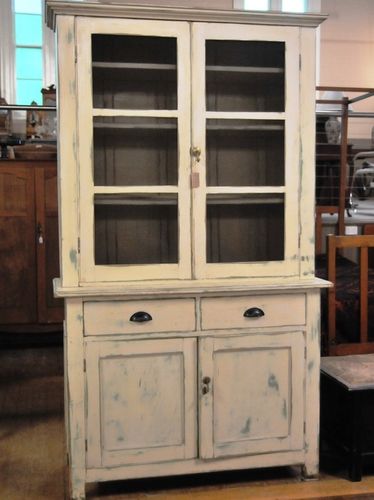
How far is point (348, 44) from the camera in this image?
20.6 feet

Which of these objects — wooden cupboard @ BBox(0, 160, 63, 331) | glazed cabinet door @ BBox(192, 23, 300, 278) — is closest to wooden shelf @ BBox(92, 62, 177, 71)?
glazed cabinet door @ BBox(192, 23, 300, 278)

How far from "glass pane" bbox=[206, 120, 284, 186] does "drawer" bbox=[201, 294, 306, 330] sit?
0.45 m

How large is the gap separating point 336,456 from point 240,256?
0.96 meters

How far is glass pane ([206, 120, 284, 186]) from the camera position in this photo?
7.76 feet

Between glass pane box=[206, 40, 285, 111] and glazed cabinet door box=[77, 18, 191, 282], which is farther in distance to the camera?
glass pane box=[206, 40, 285, 111]

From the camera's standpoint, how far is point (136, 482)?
7.82ft

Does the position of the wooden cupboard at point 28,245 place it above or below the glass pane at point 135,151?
below

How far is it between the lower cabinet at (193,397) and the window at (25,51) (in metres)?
3.69

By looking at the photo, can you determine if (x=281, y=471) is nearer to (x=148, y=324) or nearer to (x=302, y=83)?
(x=148, y=324)

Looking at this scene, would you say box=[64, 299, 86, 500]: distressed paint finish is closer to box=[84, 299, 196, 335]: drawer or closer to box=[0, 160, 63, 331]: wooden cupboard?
box=[84, 299, 196, 335]: drawer

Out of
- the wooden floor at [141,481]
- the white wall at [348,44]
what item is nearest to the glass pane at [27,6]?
the white wall at [348,44]

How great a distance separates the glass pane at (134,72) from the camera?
7.39 feet

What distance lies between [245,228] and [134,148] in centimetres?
53

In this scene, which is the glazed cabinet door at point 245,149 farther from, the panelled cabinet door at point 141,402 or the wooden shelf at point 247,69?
the panelled cabinet door at point 141,402
